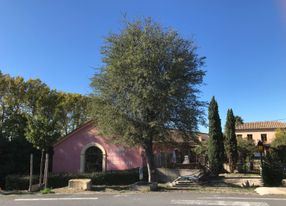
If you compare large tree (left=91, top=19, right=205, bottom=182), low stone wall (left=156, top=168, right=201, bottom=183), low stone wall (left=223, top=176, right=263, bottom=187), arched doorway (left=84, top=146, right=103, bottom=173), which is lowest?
low stone wall (left=223, top=176, right=263, bottom=187)

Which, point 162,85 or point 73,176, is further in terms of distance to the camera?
point 73,176

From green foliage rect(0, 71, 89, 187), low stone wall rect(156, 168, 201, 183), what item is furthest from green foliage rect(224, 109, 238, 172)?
green foliage rect(0, 71, 89, 187)

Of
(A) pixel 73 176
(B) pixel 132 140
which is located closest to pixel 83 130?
(A) pixel 73 176

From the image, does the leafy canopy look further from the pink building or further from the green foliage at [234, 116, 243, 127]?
the green foliage at [234, 116, 243, 127]

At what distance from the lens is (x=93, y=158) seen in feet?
95.7

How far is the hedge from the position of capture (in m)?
21.7

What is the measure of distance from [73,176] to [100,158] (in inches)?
264

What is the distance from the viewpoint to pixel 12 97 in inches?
1398

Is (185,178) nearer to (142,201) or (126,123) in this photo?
→ (126,123)

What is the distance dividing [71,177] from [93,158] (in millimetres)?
6860

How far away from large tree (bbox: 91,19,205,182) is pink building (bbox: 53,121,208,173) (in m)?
7.12

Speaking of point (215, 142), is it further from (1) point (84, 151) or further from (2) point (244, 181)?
(1) point (84, 151)

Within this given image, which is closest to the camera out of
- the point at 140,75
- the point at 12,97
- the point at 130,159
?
the point at 140,75

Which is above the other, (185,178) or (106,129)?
(106,129)
